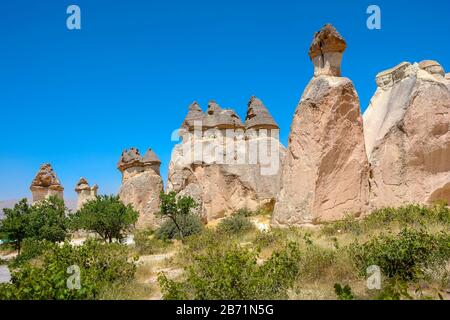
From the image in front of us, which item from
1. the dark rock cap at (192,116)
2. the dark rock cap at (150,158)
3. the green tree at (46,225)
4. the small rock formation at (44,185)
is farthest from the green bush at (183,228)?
the small rock formation at (44,185)

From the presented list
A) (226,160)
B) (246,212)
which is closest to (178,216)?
(246,212)

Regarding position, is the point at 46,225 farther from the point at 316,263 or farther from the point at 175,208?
the point at 316,263

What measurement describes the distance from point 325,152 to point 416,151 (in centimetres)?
235

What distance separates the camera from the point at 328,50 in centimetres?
1080

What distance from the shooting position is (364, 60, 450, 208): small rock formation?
1007 cm

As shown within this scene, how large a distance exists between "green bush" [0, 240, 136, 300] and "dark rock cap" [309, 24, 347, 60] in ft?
24.6

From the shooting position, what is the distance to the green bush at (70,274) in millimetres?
4012

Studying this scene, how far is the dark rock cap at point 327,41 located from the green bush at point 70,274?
7.51 m

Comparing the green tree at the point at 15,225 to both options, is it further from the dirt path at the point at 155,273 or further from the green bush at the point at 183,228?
the dirt path at the point at 155,273
